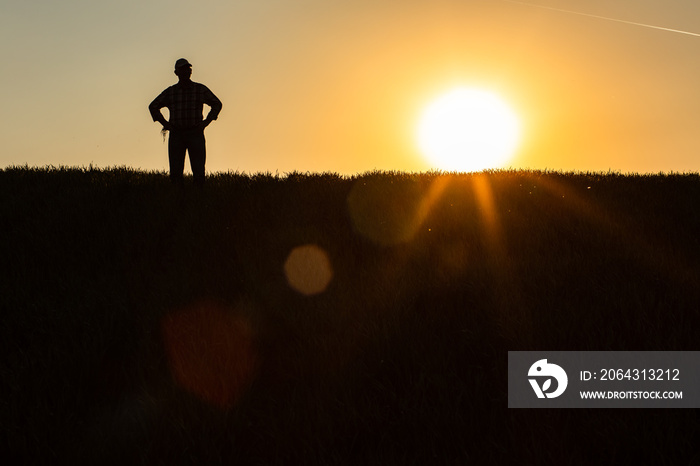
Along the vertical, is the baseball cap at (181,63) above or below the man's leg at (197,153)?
above

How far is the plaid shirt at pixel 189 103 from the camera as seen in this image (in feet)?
32.9

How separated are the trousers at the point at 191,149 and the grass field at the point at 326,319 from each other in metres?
1.19

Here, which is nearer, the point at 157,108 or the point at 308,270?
the point at 308,270

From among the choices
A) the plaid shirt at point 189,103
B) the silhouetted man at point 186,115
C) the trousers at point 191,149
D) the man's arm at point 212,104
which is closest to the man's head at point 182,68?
the silhouetted man at point 186,115

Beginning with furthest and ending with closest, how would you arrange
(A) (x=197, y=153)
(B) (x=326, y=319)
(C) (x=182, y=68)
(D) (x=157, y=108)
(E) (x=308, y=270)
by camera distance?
(D) (x=157, y=108)
(A) (x=197, y=153)
(C) (x=182, y=68)
(E) (x=308, y=270)
(B) (x=326, y=319)

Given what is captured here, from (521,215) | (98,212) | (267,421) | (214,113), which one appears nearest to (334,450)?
(267,421)

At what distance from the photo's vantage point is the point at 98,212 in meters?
8.30

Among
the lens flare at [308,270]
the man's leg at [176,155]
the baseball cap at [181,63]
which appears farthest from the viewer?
the man's leg at [176,155]

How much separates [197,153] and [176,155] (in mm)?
431

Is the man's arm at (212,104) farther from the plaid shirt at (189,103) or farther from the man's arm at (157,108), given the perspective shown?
the man's arm at (157,108)

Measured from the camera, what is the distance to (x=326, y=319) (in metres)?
4.84

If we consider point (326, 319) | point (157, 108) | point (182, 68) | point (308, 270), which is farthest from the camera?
point (157, 108)

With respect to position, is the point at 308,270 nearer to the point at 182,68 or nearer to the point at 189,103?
the point at 189,103

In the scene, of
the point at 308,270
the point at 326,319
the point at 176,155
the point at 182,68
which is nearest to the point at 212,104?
the point at 182,68
